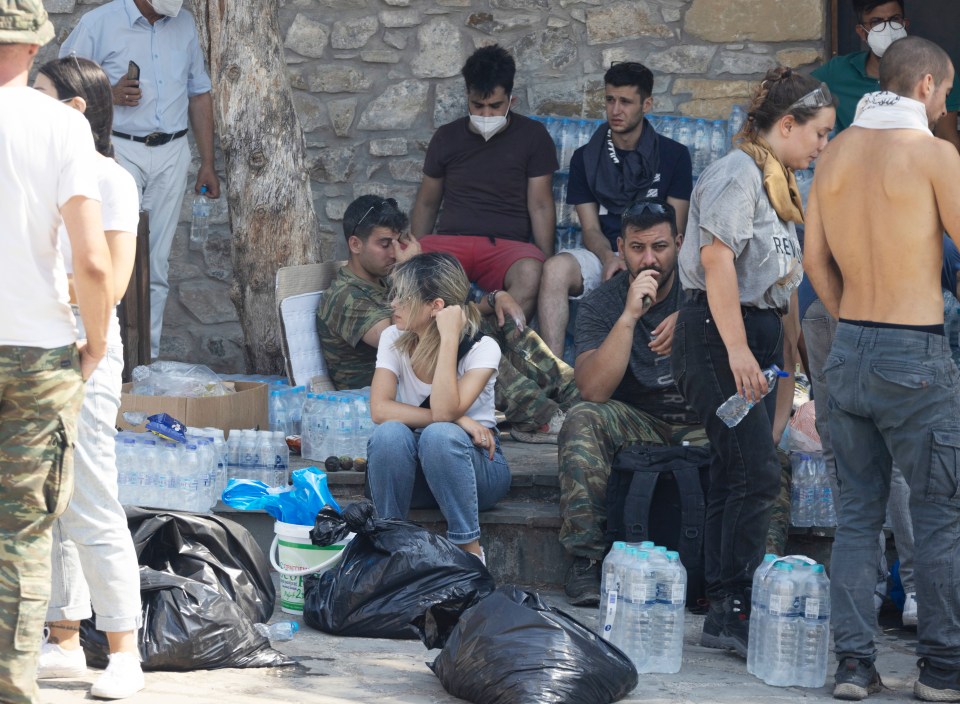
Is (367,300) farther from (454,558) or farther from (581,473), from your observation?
(454,558)

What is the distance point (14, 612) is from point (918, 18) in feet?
19.7

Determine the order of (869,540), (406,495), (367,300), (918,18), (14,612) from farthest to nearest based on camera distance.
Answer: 1. (918,18)
2. (367,300)
3. (406,495)
4. (869,540)
5. (14,612)

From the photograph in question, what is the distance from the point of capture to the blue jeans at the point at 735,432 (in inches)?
155

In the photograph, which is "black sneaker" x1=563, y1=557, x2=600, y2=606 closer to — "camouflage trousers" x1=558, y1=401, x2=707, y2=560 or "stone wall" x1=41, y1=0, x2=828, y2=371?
"camouflage trousers" x1=558, y1=401, x2=707, y2=560

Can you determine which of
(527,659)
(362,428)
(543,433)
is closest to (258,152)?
(362,428)

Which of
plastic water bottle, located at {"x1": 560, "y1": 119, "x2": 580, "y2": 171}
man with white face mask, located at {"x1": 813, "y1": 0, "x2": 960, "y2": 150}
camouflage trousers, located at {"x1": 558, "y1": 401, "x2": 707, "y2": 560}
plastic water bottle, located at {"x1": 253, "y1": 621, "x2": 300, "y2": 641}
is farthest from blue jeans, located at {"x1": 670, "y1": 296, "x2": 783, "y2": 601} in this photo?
plastic water bottle, located at {"x1": 560, "y1": 119, "x2": 580, "y2": 171}

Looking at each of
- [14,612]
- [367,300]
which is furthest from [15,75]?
[367,300]

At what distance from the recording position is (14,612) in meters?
2.80

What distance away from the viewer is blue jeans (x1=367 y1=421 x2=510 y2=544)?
14.8ft

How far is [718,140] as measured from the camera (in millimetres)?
7023

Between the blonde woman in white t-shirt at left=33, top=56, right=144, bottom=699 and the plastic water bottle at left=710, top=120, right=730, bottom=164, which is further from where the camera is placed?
the plastic water bottle at left=710, top=120, right=730, bottom=164

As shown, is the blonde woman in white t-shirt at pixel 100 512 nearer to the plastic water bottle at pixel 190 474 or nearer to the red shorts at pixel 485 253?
the plastic water bottle at pixel 190 474

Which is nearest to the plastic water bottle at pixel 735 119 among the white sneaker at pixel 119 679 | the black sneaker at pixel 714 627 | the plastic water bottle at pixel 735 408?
the plastic water bottle at pixel 735 408

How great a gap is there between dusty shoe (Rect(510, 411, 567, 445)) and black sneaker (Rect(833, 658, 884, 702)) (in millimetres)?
2189
